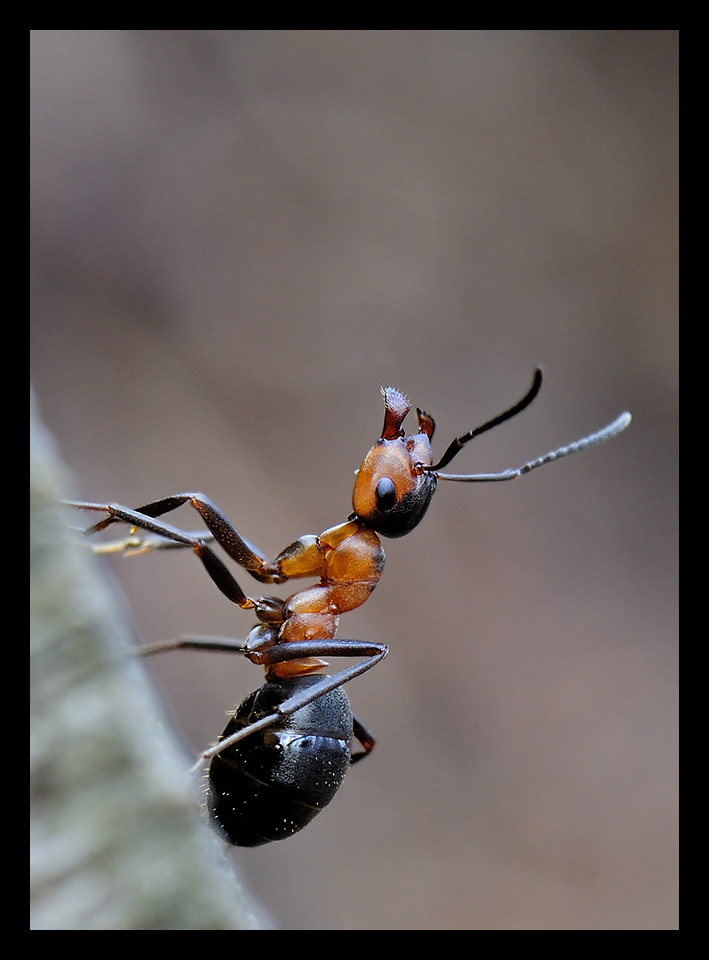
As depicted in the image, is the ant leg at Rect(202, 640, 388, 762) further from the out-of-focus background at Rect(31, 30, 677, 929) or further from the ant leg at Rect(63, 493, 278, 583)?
the out-of-focus background at Rect(31, 30, 677, 929)

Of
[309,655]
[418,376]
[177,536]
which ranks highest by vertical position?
[418,376]

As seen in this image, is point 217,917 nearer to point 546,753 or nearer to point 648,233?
point 546,753

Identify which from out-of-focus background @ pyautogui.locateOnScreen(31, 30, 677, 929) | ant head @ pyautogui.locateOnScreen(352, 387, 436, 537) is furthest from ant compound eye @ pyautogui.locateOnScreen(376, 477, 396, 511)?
out-of-focus background @ pyautogui.locateOnScreen(31, 30, 677, 929)

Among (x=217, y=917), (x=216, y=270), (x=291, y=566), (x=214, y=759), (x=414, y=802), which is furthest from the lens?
(x=216, y=270)

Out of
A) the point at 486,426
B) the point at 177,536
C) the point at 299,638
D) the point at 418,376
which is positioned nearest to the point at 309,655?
the point at 299,638

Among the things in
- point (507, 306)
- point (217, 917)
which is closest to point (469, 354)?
point (507, 306)

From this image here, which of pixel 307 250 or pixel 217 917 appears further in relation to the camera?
pixel 307 250

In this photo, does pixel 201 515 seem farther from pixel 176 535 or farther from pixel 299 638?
pixel 299 638
